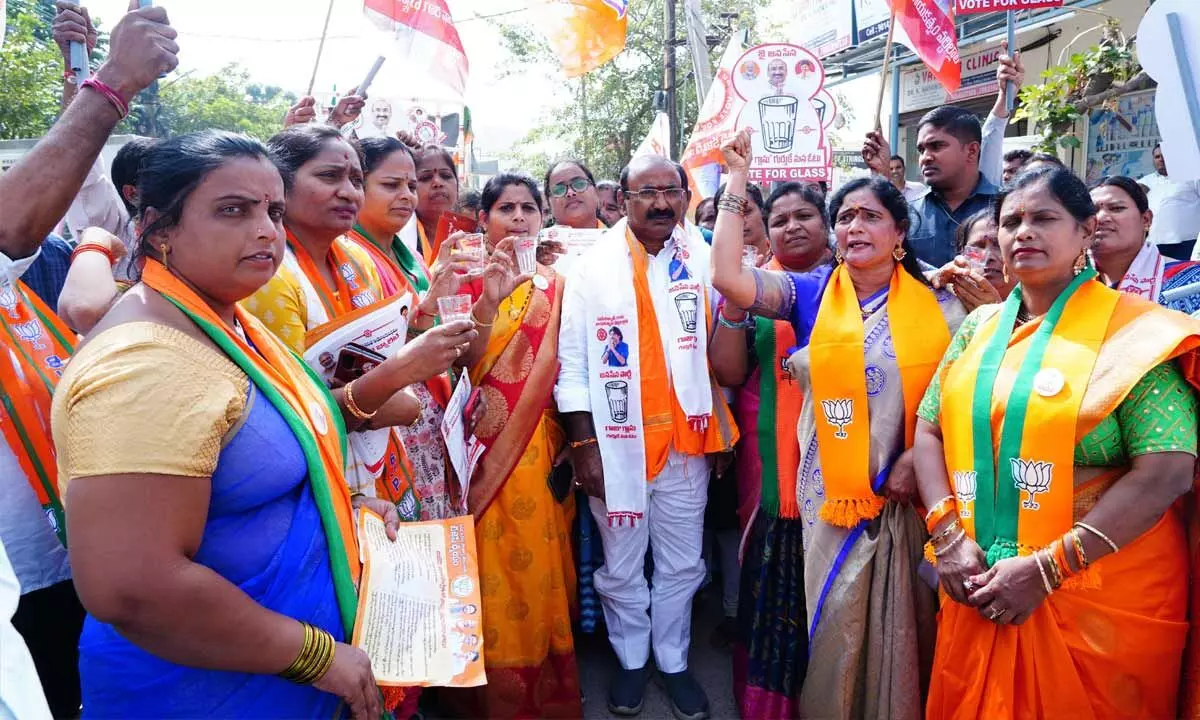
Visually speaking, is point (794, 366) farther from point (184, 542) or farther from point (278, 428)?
point (184, 542)

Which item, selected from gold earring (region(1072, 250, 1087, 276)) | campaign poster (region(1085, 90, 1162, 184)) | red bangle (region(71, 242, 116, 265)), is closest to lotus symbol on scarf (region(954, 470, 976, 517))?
A: gold earring (region(1072, 250, 1087, 276))

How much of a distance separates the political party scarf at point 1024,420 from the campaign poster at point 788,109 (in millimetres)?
2434

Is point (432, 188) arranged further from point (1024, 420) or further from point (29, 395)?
point (1024, 420)

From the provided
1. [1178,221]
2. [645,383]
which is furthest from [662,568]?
[1178,221]

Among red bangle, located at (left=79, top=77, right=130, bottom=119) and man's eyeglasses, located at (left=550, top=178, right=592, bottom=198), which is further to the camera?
man's eyeglasses, located at (left=550, top=178, right=592, bottom=198)

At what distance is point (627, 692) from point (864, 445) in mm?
1368

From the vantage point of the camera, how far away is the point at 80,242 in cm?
224

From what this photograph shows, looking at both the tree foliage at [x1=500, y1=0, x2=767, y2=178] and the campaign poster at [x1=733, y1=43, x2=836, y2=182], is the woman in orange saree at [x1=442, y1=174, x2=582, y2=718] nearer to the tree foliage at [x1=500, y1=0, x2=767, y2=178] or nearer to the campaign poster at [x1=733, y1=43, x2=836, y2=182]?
the campaign poster at [x1=733, y1=43, x2=836, y2=182]

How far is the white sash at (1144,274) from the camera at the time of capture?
9.64 feet

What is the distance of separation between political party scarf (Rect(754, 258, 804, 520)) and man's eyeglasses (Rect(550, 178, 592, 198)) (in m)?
1.45

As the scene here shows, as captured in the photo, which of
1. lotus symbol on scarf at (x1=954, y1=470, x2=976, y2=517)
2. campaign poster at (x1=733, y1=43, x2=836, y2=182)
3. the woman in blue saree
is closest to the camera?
the woman in blue saree

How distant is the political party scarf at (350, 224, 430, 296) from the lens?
270 cm

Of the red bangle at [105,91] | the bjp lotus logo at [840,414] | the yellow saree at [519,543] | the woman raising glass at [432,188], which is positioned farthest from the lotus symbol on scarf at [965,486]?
the woman raising glass at [432,188]

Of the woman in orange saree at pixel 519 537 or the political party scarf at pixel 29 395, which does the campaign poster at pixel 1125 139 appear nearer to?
the woman in orange saree at pixel 519 537
